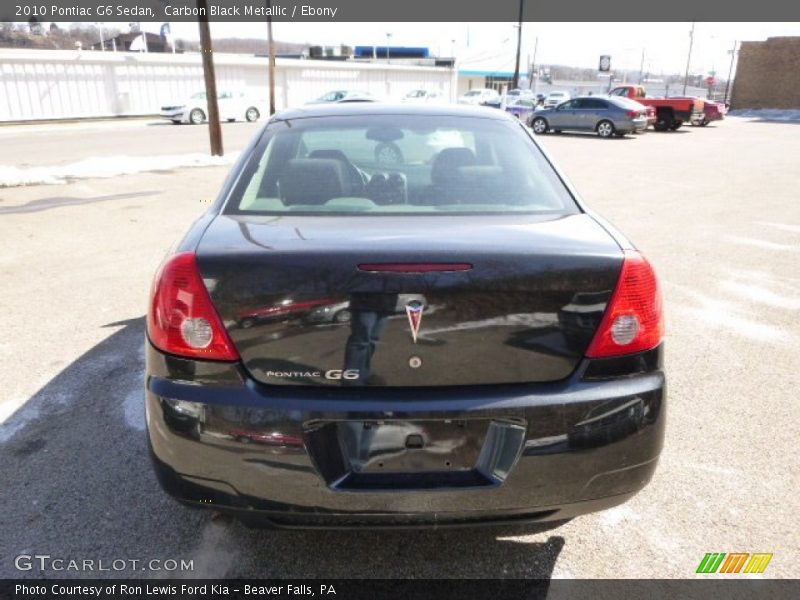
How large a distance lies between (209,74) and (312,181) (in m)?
13.4

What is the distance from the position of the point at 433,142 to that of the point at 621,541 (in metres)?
1.97

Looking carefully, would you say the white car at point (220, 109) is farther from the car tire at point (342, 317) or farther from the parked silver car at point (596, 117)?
the car tire at point (342, 317)

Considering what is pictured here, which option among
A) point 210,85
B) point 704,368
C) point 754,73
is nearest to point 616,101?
point 210,85

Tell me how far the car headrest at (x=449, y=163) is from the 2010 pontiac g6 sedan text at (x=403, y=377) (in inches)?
29.7

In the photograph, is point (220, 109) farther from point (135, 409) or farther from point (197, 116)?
point (135, 409)

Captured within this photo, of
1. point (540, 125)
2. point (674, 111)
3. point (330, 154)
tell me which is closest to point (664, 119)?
point (674, 111)

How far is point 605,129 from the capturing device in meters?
25.3

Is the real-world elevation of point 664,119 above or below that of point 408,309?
below

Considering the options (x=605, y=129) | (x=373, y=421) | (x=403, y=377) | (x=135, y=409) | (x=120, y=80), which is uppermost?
(x=403, y=377)

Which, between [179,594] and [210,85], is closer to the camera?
[179,594]

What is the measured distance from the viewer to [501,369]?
200cm

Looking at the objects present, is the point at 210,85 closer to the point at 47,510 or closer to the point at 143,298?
the point at 143,298

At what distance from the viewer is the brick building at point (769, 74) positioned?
46.2 meters

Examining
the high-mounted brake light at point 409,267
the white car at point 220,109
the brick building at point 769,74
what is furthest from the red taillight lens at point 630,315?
the brick building at point 769,74
